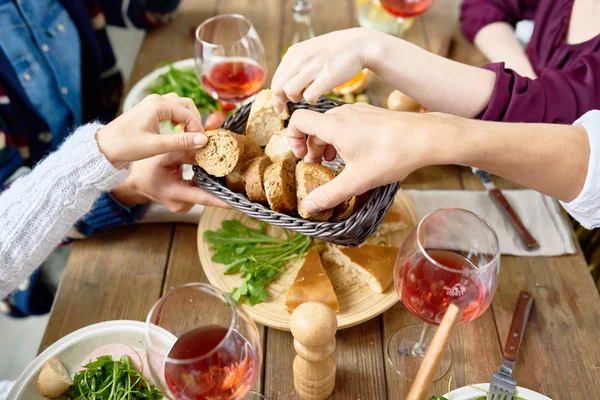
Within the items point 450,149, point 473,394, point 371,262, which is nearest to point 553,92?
point 450,149

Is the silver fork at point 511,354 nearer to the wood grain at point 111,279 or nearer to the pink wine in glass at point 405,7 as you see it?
the wood grain at point 111,279

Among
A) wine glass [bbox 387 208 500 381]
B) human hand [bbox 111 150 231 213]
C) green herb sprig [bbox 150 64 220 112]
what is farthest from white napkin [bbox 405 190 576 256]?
green herb sprig [bbox 150 64 220 112]

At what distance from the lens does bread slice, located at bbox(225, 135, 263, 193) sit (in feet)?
3.41

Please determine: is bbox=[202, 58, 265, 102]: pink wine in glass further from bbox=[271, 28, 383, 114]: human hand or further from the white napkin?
the white napkin

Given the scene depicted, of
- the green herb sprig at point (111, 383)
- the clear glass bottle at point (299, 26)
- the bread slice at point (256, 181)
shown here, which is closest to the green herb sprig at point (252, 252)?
the bread slice at point (256, 181)

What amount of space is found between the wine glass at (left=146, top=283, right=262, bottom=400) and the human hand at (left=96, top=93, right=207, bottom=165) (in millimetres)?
332

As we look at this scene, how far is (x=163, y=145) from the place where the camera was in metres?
Answer: 0.96

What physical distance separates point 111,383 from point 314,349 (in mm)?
331

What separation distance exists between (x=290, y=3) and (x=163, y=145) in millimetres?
1000

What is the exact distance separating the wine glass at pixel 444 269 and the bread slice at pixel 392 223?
0.22 metres

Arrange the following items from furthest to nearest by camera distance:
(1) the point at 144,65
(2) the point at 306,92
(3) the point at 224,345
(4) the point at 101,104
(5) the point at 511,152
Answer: (4) the point at 101,104 → (1) the point at 144,65 → (2) the point at 306,92 → (5) the point at 511,152 → (3) the point at 224,345

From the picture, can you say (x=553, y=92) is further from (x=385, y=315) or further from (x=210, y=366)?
(x=210, y=366)

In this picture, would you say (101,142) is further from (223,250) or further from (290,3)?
(290,3)

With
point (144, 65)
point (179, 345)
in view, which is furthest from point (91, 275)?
point (144, 65)
